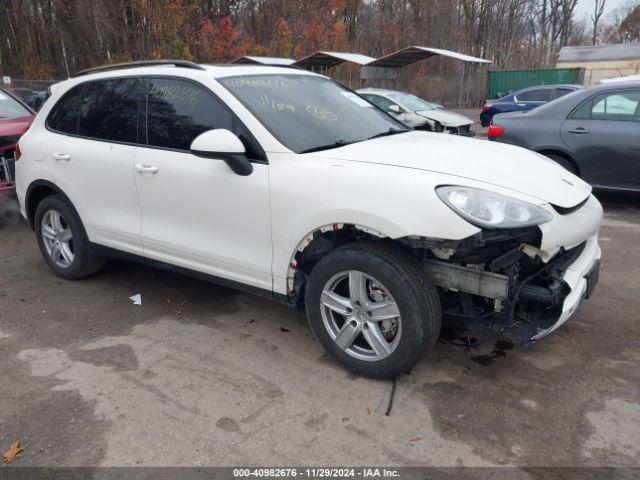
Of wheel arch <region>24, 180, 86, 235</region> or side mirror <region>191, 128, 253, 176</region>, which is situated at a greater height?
side mirror <region>191, 128, 253, 176</region>

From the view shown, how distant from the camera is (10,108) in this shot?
7.12 meters

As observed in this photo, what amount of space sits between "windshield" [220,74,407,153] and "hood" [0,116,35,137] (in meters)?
4.00

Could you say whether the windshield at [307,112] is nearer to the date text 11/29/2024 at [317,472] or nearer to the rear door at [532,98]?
the date text 11/29/2024 at [317,472]

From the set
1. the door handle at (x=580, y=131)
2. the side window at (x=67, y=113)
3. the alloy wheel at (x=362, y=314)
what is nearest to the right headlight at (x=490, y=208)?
the alloy wheel at (x=362, y=314)

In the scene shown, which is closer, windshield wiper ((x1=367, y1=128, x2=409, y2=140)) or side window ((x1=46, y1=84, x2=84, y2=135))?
windshield wiper ((x1=367, y1=128, x2=409, y2=140))

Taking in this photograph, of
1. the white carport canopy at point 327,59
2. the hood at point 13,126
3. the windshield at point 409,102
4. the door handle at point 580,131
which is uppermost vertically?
the white carport canopy at point 327,59

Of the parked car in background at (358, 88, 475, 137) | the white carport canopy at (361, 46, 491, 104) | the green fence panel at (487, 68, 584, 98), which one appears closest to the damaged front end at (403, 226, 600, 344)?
the parked car in background at (358, 88, 475, 137)

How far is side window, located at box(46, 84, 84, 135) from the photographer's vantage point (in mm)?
4555

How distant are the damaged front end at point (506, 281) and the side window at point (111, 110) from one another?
2.41 metres

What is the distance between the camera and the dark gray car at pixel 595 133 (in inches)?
253

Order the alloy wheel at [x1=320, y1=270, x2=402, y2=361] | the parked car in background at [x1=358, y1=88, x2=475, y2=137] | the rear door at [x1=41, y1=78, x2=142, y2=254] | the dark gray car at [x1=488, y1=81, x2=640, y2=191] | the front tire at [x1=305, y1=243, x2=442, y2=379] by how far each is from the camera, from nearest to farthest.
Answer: the front tire at [x1=305, y1=243, x2=442, y2=379] → the alloy wheel at [x1=320, y1=270, x2=402, y2=361] → the rear door at [x1=41, y1=78, x2=142, y2=254] → the dark gray car at [x1=488, y1=81, x2=640, y2=191] → the parked car in background at [x1=358, y1=88, x2=475, y2=137]

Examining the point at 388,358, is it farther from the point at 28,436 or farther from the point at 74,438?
the point at 28,436

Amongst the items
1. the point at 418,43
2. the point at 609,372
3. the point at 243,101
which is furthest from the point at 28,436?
the point at 418,43

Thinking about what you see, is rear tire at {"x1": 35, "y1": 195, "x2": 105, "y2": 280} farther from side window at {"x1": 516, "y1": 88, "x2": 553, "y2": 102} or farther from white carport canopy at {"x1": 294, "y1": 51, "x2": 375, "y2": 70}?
side window at {"x1": 516, "y1": 88, "x2": 553, "y2": 102}
